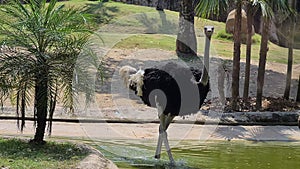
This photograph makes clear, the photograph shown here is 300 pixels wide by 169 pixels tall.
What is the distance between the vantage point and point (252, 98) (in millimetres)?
13133

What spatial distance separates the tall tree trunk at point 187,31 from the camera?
17.1m

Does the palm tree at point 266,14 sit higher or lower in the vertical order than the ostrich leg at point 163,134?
higher

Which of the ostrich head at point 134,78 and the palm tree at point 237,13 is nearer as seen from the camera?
the ostrich head at point 134,78

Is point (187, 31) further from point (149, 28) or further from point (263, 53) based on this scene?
point (263, 53)

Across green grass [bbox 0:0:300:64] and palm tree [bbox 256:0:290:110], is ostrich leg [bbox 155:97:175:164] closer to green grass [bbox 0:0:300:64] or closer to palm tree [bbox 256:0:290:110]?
palm tree [bbox 256:0:290:110]

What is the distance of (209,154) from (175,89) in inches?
45.6

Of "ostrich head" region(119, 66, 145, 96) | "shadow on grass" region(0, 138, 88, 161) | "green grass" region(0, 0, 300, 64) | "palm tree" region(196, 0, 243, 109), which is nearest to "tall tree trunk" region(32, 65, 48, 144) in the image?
"shadow on grass" region(0, 138, 88, 161)

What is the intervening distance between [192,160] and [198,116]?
2.73 meters

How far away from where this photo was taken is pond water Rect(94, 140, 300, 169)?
794 cm

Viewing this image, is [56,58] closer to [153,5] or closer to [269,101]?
[269,101]

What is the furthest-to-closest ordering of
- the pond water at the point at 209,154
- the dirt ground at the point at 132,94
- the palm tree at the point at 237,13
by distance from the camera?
the dirt ground at the point at 132,94 < the palm tree at the point at 237,13 < the pond water at the point at 209,154

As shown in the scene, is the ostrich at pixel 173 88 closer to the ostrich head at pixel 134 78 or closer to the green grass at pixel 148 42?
the ostrich head at pixel 134 78

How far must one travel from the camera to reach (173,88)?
821 centimetres

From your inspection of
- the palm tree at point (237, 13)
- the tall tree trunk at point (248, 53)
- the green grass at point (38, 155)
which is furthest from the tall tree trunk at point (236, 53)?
the green grass at point (38, 155)
